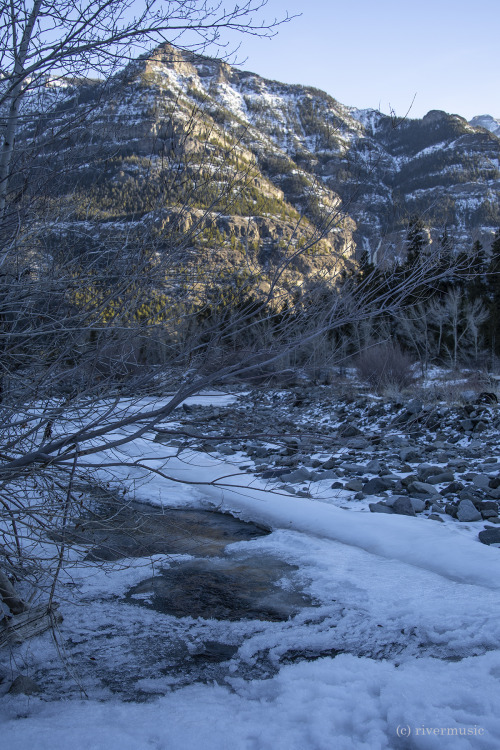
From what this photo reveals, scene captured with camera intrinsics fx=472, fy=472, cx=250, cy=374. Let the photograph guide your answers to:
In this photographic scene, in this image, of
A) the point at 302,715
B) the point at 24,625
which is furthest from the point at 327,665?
the point at 24,625

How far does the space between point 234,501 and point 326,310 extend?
15.8 ft

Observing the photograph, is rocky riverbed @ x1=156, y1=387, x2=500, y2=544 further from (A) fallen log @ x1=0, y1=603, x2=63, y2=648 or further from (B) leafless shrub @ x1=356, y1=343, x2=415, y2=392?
(B) leafless shrub @ x1=356, y1=343, x2=415, y2=392

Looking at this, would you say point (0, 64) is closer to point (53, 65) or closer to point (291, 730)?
point (53, 65)

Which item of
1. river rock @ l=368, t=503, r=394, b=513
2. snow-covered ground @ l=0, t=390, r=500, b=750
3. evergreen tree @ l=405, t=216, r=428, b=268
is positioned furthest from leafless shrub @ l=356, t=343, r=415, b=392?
evergreen tree @ l=405, t=216, r=428, b=268

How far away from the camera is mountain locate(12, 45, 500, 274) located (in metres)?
2.47

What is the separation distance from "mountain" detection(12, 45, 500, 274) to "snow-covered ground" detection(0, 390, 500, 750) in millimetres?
1387

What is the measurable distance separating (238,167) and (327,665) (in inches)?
118

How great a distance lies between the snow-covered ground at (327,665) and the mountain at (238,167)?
1.39m

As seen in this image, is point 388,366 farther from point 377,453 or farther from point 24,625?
point 24,625

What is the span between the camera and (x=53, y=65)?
269cm

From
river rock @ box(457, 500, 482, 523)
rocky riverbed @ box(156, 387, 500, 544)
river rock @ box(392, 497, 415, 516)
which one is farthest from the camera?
river rock @ box(392, 497, 415, 516)

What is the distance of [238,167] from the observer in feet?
9.24

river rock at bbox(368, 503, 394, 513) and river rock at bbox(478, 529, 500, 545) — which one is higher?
river rock at bbox(478, 529, 500, 545)

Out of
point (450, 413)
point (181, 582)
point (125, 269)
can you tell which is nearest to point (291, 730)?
point (181, 582)
